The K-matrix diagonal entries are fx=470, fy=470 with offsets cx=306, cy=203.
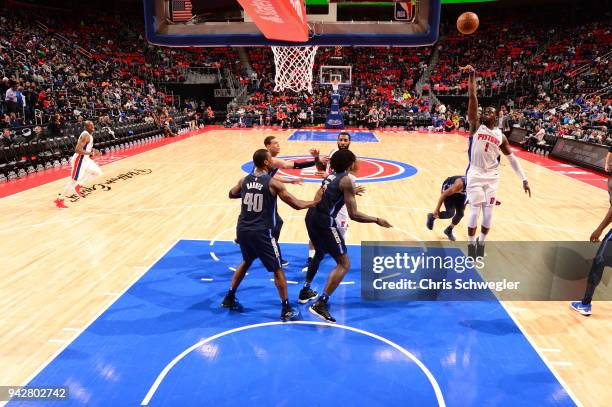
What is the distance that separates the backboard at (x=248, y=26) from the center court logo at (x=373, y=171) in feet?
15.7

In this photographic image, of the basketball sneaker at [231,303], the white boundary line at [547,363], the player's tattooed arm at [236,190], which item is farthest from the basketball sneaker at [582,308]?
the player's tattooed arm at [236,190]

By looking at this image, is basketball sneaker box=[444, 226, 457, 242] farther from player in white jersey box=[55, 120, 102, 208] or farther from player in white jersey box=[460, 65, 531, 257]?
player in white jersey box=[55, 120, 102, 208]

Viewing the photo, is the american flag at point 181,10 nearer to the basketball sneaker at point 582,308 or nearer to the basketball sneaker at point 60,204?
the basketball sneaker at point 60,204

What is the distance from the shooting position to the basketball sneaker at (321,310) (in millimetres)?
5125

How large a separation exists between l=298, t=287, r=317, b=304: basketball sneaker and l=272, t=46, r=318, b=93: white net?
7786 millimetres

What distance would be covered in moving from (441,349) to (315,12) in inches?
228

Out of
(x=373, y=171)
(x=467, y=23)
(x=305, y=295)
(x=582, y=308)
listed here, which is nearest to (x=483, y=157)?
(x=467, y=23)

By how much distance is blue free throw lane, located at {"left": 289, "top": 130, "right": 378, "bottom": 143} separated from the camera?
21875 mm

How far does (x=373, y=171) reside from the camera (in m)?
14.1

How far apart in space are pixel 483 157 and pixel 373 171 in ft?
24.7

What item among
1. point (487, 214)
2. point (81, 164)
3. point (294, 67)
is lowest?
point (487, 214)

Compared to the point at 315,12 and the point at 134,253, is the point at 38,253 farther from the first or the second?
the point at 315,12

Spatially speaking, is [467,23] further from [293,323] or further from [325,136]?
[325,136]

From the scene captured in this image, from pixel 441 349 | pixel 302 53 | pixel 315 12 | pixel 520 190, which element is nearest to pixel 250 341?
pixel 441 349
